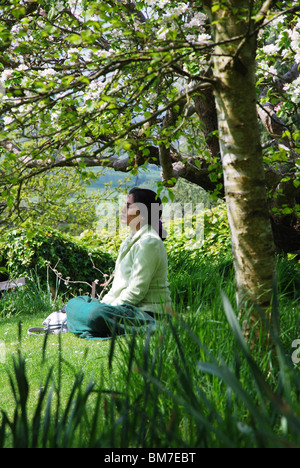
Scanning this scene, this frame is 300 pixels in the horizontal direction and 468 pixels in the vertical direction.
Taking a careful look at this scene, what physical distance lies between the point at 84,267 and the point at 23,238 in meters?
1.19

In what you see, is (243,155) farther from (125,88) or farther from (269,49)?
(269,49)

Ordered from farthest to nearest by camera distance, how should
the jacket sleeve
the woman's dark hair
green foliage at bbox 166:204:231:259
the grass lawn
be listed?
green foliage at bbox 166:204:231:259, the woman's dark hair, the jacket sleeve, the grass lawn

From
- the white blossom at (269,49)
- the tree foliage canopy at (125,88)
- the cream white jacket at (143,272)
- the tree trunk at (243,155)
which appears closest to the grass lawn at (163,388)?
the tree trunk at (243,155)

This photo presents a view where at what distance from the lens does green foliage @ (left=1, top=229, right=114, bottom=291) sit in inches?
253

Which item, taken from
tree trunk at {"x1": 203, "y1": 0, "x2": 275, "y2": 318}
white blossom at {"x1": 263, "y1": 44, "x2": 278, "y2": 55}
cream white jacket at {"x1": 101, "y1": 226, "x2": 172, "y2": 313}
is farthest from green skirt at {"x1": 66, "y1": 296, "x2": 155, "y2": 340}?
white blossom at {"x1": 263, "y1": 44, "x2": 278, "y2": 55}

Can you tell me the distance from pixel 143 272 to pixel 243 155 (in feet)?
6.43

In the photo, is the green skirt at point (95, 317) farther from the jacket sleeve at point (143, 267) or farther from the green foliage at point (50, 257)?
the green foliage at point (50, 257)

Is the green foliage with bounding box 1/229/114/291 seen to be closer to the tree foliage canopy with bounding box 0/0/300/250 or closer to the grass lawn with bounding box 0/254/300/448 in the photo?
the grass lawn with bounding box 0/254/300/448

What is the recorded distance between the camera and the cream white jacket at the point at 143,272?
12.8 feet

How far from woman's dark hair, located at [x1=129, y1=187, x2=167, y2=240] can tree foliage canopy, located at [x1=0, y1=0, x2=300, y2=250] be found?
0.90ft

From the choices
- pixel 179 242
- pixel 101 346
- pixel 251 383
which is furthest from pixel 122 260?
pixel 179 242

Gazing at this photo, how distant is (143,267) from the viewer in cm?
389

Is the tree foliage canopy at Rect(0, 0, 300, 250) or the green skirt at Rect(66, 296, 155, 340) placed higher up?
the tree foliage canopy at Rect(0, 0, 300, 250)
